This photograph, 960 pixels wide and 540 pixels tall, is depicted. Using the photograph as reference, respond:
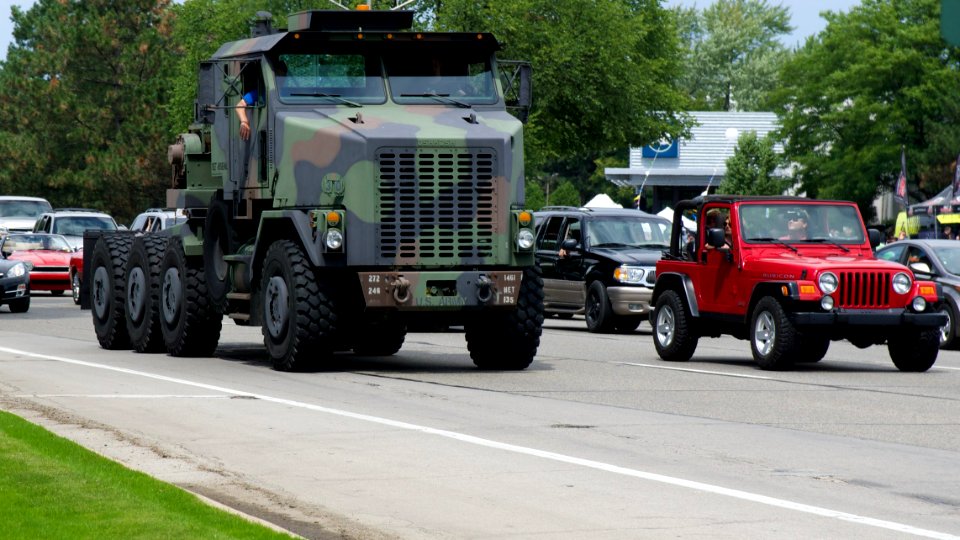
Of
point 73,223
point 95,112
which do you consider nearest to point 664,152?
point 95,112

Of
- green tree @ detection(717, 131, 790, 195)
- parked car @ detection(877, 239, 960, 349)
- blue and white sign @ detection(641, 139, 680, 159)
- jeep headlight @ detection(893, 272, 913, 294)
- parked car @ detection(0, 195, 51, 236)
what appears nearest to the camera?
jeep headlight @ detection(893, 272, 913, 294)

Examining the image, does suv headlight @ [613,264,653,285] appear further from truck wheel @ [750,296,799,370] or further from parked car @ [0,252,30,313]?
parked car @ [0,252,30,313]

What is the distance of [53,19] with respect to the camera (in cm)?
9388

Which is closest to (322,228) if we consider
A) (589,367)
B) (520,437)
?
(589,367)

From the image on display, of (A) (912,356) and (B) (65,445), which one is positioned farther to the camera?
(A) (912,356)

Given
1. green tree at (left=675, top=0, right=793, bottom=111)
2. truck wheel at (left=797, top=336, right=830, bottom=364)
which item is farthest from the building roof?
truck wheel at (left=797, top=336, right=830, bottom=364)

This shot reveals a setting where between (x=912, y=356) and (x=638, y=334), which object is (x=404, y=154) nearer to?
(x=912, y=356)

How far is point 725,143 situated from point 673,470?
87.5m

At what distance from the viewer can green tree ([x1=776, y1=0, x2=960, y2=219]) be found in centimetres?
7175

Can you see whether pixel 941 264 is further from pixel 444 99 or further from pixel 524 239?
pixel 444 99

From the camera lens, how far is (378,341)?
21109mm

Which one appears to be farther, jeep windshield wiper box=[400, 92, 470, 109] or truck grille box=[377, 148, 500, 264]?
jeep windshield wiper box=[400, 92, 470, 109]

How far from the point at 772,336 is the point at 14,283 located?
17083 millimetres

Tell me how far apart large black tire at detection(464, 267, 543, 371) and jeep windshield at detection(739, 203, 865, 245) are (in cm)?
299
